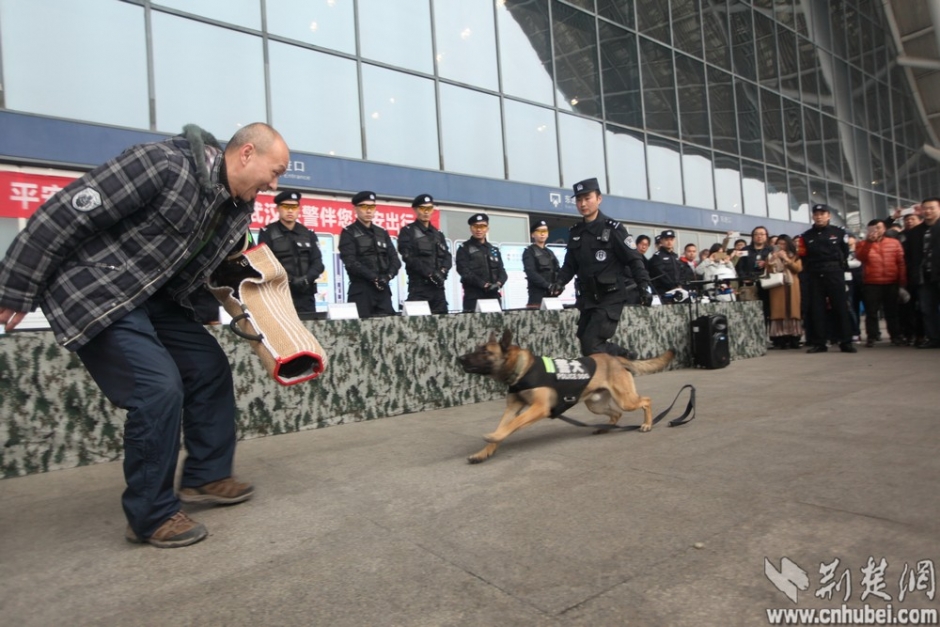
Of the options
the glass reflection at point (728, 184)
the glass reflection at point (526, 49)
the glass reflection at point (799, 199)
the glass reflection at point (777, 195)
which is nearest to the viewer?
the glass reflection at point (526, 49)

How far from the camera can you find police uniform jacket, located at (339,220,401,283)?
662 cm

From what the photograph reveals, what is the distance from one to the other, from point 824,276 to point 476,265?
5.26 m

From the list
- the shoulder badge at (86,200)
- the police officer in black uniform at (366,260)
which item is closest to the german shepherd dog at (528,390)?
the shoulder badge at (86,200)

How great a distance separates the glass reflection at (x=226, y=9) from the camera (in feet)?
34.0

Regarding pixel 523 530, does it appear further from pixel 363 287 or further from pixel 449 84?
pixel 449 84

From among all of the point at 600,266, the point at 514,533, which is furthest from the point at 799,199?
the point at 514,533

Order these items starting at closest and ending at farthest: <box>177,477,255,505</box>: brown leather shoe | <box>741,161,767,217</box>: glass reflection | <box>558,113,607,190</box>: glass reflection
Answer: <box>177,477,255,505</box>: brown leather shoe → <box>558,113,607,190</box>: glass reflection → <box>741,161,767,217</box>: glass reflection

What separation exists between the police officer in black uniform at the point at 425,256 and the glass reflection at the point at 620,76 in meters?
12.2

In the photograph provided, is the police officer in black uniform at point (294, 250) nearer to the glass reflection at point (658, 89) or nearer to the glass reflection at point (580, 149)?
the glass reflection at point (580, 149)

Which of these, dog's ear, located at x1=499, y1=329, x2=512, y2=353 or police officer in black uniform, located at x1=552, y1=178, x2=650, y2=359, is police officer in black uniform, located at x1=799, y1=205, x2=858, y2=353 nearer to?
police officer in black uniform, located at x1=552, y1=178, x2=650, y2=359

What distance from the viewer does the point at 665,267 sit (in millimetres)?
9984

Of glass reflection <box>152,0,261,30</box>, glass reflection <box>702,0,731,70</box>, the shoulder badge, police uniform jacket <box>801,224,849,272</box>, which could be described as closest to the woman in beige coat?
police uniform jacket <box>801,224,849,272</box>

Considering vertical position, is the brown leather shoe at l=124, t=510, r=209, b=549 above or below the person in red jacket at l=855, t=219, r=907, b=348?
below

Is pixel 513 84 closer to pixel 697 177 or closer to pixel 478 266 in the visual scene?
pixel 697 177
